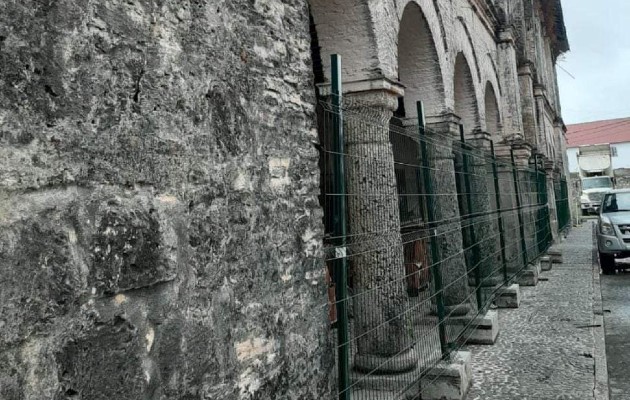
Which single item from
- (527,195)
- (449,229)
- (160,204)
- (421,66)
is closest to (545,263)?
(527,195)

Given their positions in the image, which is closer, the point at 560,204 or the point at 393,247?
the point at 393,247

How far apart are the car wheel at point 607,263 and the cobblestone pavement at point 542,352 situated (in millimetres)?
2084

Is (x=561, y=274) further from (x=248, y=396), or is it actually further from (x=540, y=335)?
(x=248, y=396)

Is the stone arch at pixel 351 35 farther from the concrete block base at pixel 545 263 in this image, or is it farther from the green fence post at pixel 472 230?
the concrete block base at pixel 545 263

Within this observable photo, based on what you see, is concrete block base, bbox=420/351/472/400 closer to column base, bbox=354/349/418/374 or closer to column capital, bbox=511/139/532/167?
column base, bbox=354/349/418/374

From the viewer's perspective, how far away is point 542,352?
534cm

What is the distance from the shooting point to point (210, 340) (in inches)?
78.3

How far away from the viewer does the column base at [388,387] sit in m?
3.57

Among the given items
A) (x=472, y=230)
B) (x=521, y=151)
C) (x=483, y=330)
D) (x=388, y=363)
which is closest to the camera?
(x=388, y=363)

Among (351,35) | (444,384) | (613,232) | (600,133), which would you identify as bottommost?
(444,384)

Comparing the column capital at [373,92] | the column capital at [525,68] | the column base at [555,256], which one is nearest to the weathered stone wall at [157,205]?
the column capital at [373,92]

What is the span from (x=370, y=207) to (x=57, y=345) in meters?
3.08

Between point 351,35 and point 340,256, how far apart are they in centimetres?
264

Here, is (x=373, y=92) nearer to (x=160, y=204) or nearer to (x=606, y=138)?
(x=160, y=204)
